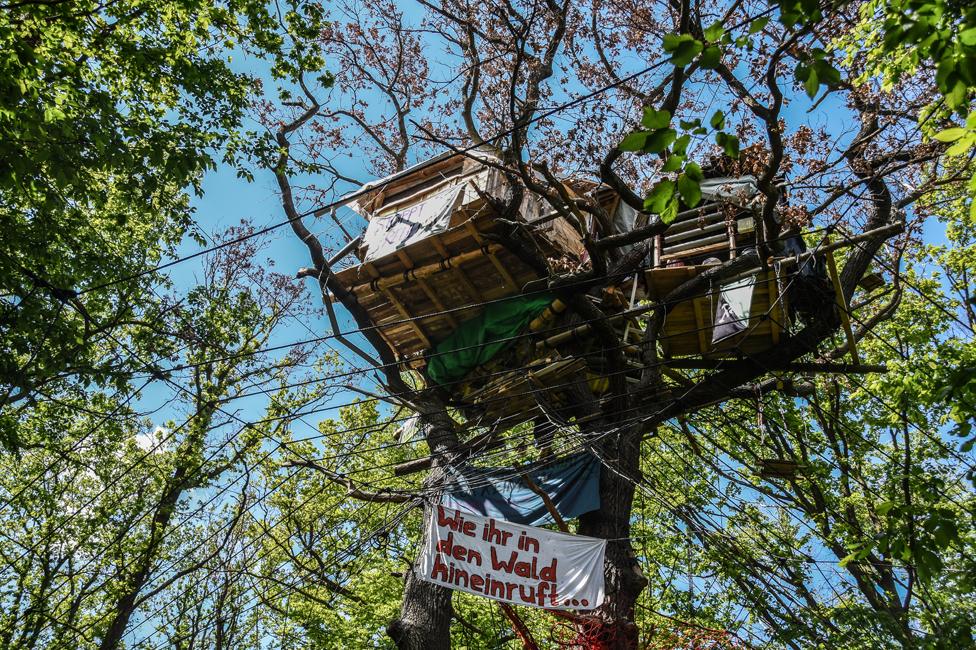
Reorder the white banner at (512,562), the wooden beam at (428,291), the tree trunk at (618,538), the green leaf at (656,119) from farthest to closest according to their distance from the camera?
the wooden beam at (428,291), the tree trunk at (618,538), the white banner at (512,562), the green leaf at (656,119)

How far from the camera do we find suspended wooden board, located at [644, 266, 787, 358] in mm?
8039

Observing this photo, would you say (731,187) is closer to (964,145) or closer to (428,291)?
(428,291)

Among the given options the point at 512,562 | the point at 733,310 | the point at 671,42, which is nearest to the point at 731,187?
the point at 733,310

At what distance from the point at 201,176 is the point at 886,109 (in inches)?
331

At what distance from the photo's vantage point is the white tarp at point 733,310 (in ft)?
26.5

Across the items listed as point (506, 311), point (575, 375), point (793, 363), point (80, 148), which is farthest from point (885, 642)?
point (80, 148)

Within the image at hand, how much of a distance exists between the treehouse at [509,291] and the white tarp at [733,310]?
0.01 m

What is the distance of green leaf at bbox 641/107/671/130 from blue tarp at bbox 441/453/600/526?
5773 mm

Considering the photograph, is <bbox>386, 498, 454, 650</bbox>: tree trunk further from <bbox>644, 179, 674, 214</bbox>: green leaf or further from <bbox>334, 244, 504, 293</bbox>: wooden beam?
<bbox>644, 179, 674, 214</bbox>: green leaf

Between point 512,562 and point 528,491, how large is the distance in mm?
1675

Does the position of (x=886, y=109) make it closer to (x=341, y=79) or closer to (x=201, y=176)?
(x=341, y=79)

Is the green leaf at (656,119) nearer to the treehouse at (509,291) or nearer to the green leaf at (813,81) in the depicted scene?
the green leaf at (813,81)

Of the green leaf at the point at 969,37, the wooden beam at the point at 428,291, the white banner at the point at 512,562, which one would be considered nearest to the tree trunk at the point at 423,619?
the white banner at the point at 512,562

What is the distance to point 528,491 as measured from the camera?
28.8 ft
